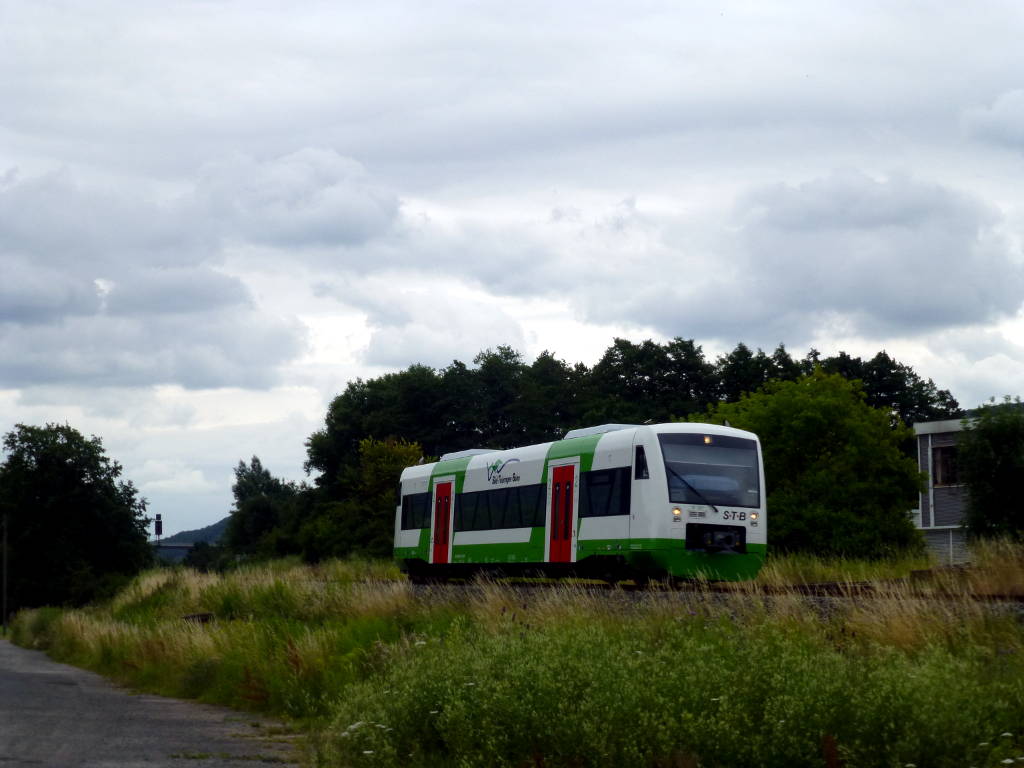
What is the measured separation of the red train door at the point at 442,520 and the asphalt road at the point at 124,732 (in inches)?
547

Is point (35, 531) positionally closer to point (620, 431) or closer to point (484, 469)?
point (484, 469)

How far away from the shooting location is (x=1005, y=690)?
8.84 metres

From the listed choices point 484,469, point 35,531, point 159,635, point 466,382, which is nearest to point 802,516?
point 484,469

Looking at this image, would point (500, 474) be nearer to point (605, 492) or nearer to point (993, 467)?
point (605, 492)

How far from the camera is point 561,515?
26.7m

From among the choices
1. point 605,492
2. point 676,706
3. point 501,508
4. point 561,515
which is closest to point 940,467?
point 501,508

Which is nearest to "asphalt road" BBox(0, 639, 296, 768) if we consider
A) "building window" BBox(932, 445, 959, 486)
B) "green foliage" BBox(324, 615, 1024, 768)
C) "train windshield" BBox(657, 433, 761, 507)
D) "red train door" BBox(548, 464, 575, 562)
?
"green foliage" BBox(324, 615, 1024, 768)

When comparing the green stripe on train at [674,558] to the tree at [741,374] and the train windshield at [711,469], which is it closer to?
the train windshield at [711,469]

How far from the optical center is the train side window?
2425cm

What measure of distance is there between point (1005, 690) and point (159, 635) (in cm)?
1579

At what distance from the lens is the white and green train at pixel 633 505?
24047mm

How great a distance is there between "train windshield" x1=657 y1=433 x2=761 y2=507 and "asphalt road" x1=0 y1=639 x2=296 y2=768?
9.85 m

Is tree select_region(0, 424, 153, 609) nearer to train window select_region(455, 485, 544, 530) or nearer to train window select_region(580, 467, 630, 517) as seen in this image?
train window select_region(455, 485, 544, 530)

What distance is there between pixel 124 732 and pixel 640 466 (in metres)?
13.1
